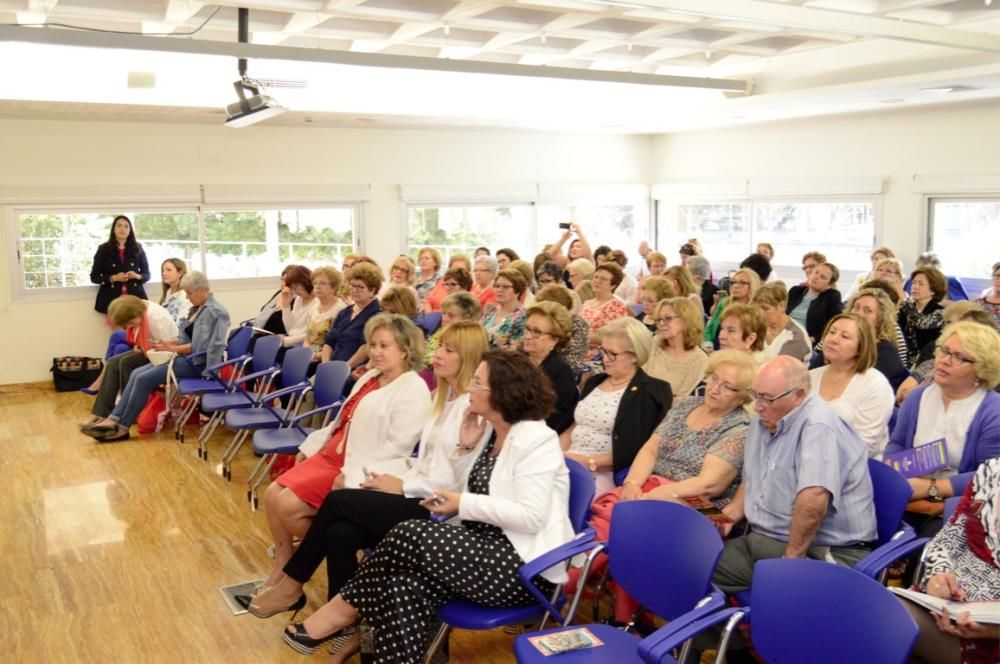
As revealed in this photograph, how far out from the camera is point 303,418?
534 cm

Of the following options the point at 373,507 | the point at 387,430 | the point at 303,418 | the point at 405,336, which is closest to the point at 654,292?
the point at 303,418

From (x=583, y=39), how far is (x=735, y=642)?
5.31 m

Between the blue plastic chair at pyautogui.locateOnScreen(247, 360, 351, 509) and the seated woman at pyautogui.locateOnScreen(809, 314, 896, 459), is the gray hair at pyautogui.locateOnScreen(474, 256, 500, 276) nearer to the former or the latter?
the blue plastic chair at pyautogui.locateOnScreen(247, 360, 351, 509)

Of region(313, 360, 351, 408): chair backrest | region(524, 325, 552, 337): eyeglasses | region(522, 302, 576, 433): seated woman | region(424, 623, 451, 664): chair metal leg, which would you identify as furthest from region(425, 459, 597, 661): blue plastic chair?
region(313, 360, 351, 408): chair backrest

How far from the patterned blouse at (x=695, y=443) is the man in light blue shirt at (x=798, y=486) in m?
0.27

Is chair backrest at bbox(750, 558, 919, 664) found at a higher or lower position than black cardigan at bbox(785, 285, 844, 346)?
lower

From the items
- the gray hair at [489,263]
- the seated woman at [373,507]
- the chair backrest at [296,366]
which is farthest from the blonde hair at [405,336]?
the gray hair at [489,263]

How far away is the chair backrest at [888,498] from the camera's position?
125 inches

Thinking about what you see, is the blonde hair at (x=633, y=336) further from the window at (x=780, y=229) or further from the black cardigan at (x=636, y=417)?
the window at (x=780, y=229)

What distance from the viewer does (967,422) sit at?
372 centimetres

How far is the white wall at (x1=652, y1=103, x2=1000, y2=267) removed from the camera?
9492 mm

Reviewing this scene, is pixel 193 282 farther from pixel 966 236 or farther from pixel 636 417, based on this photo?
pixel 966 236

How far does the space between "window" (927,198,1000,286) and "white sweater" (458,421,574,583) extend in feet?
26.3

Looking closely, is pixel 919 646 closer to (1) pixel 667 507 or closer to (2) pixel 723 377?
(1) pixel 667 507
